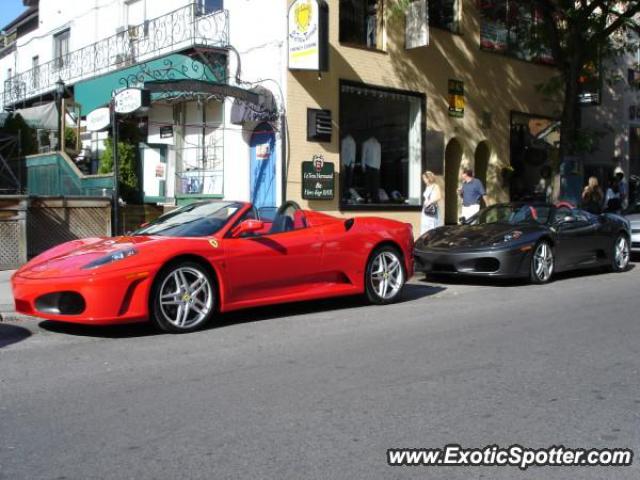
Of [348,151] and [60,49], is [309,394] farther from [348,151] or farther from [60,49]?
[60,49]

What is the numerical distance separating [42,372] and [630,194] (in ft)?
75.5

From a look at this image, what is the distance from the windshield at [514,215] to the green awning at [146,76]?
5.57 meters

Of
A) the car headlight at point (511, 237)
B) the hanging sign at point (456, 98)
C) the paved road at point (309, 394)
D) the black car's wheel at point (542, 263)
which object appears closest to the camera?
the paved road at point (309, 394)

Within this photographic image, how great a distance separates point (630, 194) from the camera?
24234 millimetres

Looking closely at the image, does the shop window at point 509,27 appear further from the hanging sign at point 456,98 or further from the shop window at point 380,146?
the shop window at point 380,146

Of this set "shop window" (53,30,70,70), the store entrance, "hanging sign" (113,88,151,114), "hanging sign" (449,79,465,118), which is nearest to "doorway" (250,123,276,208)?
"hanging sign" (113,88,151,114)

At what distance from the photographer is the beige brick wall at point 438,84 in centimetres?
1405

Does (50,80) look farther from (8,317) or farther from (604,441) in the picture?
(604,441)

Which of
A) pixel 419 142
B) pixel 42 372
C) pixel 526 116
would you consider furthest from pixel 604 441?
pixel 526 116

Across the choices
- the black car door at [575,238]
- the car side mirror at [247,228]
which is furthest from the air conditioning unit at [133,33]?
the car side mirror at [247,228]

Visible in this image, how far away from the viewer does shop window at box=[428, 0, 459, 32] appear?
16672 millimetres

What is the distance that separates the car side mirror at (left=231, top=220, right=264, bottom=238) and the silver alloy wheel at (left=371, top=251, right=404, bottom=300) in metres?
1.94

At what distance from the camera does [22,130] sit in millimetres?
17250

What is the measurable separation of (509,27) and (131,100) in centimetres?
1099
